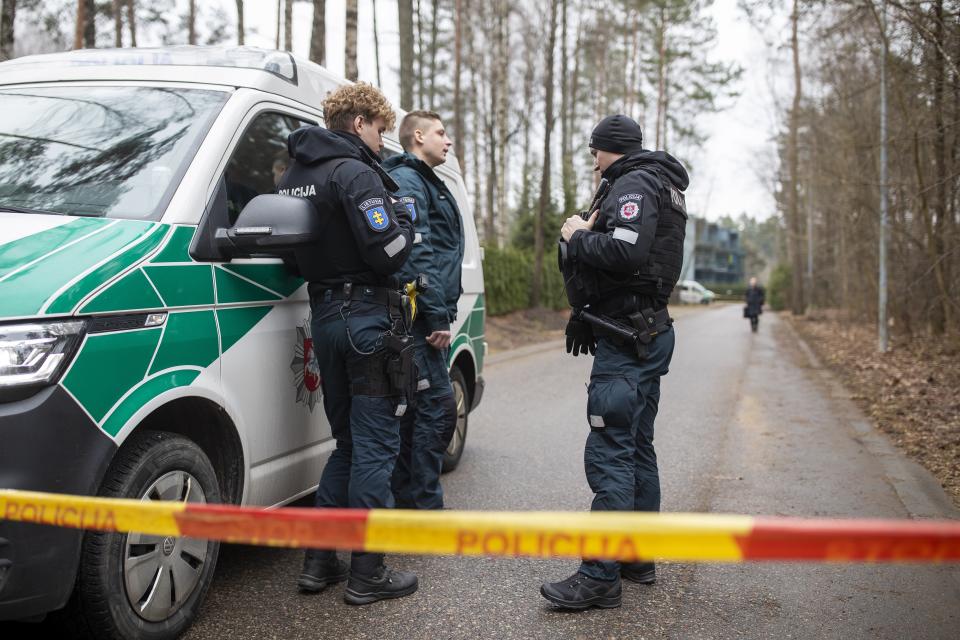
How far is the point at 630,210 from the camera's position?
345cm

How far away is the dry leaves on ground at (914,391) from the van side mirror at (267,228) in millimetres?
4364

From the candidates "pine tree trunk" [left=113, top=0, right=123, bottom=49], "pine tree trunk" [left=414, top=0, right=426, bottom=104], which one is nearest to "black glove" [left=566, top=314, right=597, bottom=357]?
"pine tree trunk" [left=113, top=0, right=123, bottom=49]

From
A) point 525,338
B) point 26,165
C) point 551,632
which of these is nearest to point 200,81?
point 26,165

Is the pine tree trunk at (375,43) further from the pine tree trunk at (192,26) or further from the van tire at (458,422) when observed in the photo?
the van tire at (458,422)

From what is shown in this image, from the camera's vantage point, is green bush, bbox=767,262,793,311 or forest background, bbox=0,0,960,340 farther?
green bush, bbox=767,262,793,311

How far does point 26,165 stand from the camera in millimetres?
3094

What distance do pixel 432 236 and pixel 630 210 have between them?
1105 millimetres

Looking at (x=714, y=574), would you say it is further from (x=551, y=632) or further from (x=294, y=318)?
(x=294, y=318)

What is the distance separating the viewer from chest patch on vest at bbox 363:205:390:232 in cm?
321

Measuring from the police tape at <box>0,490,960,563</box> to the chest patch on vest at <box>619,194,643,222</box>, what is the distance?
188 cm

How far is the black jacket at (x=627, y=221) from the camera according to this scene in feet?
11.3

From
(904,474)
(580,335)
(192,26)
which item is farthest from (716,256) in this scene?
(580,335)

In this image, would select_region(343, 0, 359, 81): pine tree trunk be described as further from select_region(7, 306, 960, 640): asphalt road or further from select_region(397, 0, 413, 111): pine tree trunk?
Answer: select_region(397, 0, 413, 111): pine tree trunk

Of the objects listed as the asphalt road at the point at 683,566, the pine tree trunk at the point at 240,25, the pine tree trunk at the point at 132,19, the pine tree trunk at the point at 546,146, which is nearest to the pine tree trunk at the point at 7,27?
the asphalt road at the point at 683,566
